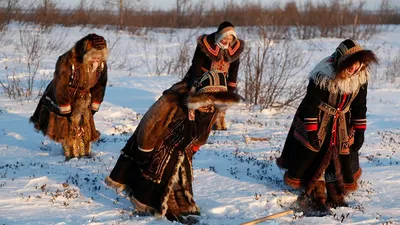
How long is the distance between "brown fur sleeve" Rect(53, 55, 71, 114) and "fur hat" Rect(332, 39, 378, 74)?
3394 mm

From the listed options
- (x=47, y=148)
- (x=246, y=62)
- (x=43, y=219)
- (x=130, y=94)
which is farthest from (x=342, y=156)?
(x=130, y=94)

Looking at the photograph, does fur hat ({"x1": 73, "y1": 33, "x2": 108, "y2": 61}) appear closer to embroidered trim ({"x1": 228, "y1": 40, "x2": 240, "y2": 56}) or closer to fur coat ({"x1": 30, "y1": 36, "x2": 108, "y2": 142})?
fur coat ({"x1": 30, "y1": 36, "x2": 108, "y2": 142})

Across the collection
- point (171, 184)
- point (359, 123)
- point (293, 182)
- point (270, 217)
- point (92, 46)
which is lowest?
point (270, 217)

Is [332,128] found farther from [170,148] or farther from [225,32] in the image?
[225,32]

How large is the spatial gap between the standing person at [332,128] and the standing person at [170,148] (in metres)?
1.09

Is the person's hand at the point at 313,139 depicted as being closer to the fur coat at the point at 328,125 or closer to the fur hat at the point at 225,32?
the fur coat at the point at 328,125

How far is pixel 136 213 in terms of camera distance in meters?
5.33

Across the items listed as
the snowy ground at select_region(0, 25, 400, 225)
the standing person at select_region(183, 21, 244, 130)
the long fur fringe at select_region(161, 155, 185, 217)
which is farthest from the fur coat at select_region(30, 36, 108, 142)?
the long fur fringe at select_region(161, 155, 185, 217)

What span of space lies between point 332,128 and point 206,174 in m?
1.78

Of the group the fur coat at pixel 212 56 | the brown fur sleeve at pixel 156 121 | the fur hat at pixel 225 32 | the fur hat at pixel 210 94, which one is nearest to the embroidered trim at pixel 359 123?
the fur hat at pixel 210 94

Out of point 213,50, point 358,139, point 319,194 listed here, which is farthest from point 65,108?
point 358,139

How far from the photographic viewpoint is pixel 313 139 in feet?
18.3

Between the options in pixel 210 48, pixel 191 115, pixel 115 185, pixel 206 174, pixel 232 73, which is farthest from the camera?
pixel 232 73

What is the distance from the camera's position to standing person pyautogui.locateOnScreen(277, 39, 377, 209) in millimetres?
5332
